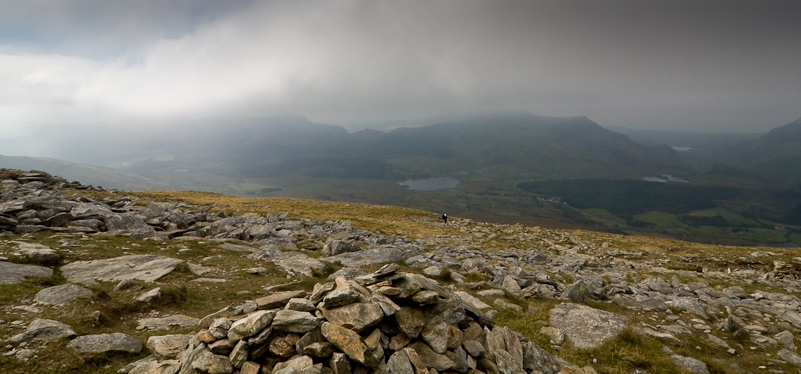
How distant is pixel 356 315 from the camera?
927 cm

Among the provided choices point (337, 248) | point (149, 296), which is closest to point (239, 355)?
point (149, 296)

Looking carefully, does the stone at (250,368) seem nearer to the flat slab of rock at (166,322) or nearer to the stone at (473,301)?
the flat slab of rock at (166,322)

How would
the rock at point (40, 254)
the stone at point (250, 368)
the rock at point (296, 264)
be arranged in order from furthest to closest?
the rock at point (296, 264)
the rock at point (40, 254)
the stone at point (250, 368)

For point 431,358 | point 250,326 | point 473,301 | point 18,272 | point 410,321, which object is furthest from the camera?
point 473,301

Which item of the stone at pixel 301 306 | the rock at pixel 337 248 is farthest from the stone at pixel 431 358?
the rock at pixel 337 248

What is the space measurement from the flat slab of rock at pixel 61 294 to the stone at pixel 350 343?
10868mm

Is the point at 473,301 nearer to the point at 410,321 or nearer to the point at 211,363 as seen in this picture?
the point at 410,321

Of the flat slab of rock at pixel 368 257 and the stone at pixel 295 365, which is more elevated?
the stone at pixel 295 365

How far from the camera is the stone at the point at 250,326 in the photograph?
856 cm

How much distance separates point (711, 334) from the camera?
48.1 ft

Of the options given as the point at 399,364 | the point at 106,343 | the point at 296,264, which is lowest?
the point at 296,264

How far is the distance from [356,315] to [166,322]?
803 centimetres

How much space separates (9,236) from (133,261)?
8.42 m

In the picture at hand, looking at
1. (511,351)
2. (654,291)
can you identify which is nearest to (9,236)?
(511,351)
